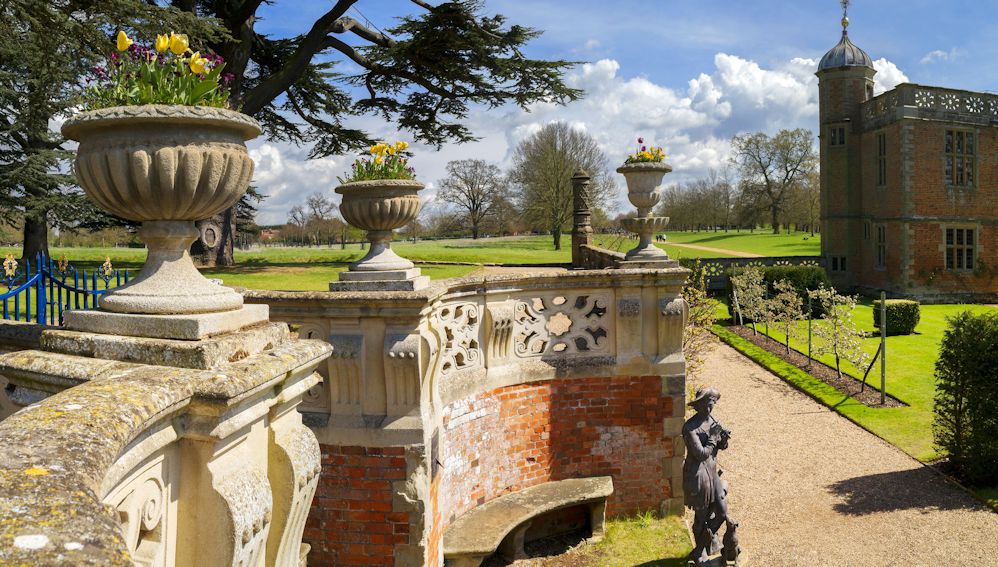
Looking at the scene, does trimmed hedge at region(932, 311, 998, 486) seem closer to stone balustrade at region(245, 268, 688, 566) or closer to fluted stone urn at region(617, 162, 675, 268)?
stone balustrade at region(245, 268, 688, 566)

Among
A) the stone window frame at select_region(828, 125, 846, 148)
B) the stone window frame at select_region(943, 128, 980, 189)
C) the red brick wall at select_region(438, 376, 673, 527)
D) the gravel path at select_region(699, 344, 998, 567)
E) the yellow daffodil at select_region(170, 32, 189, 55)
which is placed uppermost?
the stone window frame at select_region(828, 125, 846, 148)

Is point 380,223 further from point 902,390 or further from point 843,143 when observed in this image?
point 843,143

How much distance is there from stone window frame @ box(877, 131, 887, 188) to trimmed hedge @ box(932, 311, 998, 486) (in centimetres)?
2288

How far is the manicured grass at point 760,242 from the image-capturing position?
47.8 m

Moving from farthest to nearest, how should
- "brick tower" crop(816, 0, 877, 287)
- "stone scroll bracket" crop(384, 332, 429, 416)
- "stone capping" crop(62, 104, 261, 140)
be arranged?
1. "brick tower" crop(816, 0, 877, 287)
2. "stone scroll bracket" crop(384, 332, 429, 416)
3. "stone capping" crop(62, 104, 261, 140)

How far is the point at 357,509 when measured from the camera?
5098 millimetres

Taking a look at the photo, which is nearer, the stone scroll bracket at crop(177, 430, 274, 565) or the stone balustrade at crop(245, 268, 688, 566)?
the stone scroll bracket at crop(177, 430, 274, 565)

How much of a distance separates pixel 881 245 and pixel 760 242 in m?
25.9

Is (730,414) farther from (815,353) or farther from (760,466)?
(815,353)

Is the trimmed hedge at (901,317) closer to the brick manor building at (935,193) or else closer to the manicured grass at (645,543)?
the brick manor building at (935,193)

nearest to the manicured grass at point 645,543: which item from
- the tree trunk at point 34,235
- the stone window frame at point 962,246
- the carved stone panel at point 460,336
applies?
the carved stone panel at point 460,336

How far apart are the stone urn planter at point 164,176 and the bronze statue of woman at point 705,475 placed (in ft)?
15.9

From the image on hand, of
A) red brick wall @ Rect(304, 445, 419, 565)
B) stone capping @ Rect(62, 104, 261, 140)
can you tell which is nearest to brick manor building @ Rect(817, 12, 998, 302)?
red brick wall @ Rect(304, 445, 419, 565)

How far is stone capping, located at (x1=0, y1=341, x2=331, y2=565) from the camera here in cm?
116
